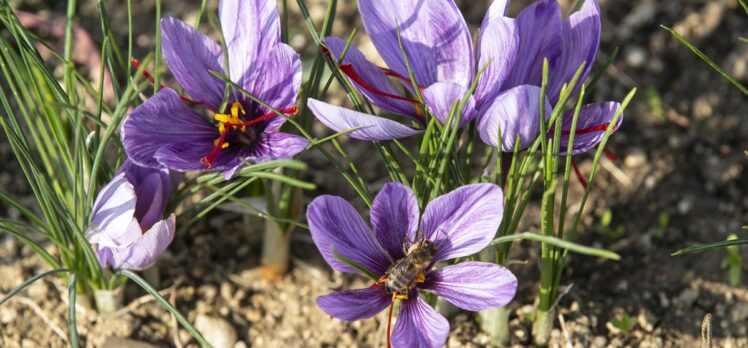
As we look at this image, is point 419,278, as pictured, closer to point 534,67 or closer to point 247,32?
point 534,67

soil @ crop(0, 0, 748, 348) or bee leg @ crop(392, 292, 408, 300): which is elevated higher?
bee leg @ crop(392, 292, 408, 300)

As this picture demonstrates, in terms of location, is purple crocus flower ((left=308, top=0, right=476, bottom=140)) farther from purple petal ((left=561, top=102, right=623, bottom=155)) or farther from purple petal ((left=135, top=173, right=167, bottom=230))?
purple petal ((left=135, top=173, right=167, bottom=230))

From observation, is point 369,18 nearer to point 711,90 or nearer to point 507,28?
point 507,28

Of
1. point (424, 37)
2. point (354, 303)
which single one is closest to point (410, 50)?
point (424, 37)

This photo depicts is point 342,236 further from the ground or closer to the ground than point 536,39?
closer to the ground

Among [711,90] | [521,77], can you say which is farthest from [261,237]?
[711,90]

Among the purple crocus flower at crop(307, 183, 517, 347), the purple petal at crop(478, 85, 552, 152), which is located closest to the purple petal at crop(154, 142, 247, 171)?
the purple crocus flower at crop(307, 183, 517, 347)

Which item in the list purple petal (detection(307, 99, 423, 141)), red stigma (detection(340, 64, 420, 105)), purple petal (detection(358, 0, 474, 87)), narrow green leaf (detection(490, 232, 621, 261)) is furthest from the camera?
purple petal (detection(358, 0, 474, 87))
